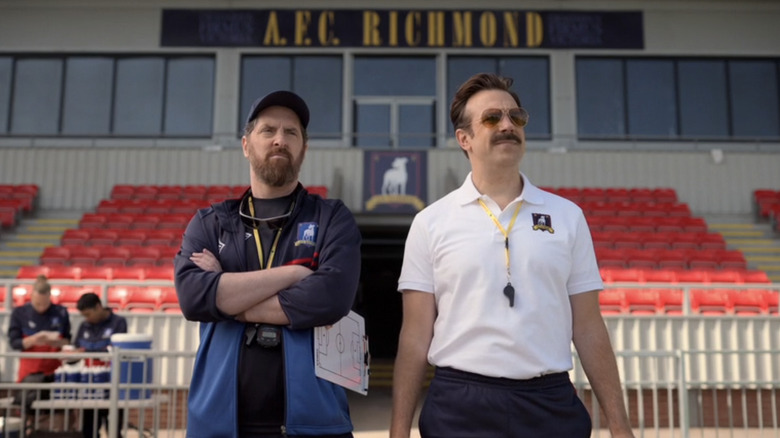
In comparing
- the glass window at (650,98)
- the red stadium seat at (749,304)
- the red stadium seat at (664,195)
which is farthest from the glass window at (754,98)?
the red stadium seat at (749,304)

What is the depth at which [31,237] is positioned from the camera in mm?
12289

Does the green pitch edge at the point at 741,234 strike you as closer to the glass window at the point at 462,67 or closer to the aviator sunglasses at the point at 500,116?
the glass window at the point at 462,67

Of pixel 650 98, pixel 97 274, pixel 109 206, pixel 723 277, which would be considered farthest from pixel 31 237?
pixel 650 98

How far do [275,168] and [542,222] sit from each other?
0.92m

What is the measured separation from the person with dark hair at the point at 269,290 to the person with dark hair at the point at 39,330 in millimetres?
4276

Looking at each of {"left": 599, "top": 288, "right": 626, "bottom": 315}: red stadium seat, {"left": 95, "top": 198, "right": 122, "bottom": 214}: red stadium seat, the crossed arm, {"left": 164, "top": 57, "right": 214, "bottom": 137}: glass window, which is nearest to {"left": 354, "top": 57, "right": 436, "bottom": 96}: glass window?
{"left": 164, "top": 57, "right": 214, "bottom": 137}: glass window

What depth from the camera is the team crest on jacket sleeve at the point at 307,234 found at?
2.10 metres

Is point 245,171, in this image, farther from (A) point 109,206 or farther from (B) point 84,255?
(B) point 84,255

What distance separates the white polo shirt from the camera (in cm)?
190

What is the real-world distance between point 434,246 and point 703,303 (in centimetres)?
700

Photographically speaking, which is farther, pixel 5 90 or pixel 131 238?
pixel 5 90

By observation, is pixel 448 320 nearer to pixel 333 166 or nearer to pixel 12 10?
pixel 333 166

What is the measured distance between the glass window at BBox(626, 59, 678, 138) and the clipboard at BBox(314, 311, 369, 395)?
1460 cm

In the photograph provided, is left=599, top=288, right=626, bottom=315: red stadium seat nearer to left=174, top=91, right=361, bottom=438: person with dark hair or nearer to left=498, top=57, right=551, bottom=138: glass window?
left=174, top=91, right=361, bottom=438: person with dark hair
